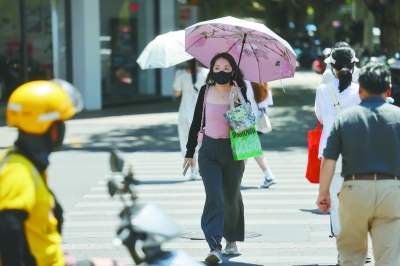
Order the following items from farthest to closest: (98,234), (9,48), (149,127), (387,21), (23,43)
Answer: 1. (387,21)
2. (9,48)
3. (23,43)
4. (149,127)
5. (98,234)

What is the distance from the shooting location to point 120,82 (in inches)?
872

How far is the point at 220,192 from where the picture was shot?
6668mm

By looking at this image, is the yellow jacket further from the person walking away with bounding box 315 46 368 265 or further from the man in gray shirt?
the person walking away with bounding box 315 46 368 265

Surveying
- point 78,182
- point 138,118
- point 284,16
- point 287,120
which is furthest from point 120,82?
point 284,16

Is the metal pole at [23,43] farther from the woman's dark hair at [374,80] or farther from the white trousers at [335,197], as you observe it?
the woman's dark hair at [374,80]

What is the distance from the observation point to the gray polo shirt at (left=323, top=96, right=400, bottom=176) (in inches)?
187

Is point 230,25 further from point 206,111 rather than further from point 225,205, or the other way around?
point 225,205

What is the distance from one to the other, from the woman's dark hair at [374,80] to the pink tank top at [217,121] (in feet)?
6.48

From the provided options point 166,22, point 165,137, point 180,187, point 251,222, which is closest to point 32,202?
point 251,222

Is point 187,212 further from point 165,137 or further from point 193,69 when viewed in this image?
point 165,137

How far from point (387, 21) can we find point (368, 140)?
64.7 ft

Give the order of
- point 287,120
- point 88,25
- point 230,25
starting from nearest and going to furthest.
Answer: point 230,25, point 287,120, point 88,25

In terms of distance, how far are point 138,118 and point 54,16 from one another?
12.1 ft

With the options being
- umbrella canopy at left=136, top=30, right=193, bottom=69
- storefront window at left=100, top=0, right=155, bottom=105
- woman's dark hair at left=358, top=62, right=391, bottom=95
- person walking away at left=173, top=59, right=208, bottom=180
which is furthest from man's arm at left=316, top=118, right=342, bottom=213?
storefront window at left=100, top=0, right=155, bottom=105
